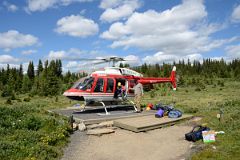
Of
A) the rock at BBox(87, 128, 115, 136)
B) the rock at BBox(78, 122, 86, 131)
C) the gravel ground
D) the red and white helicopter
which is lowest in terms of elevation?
the gravel ground

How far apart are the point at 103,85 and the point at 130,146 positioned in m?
6.63

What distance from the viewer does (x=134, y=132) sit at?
12.1 meters

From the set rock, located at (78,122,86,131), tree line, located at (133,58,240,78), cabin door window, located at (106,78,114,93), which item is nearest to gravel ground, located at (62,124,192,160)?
rock, located at (78,122,86,131)

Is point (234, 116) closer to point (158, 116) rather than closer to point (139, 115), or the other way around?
point (158, 116)

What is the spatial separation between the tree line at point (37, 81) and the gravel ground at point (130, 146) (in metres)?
7.17

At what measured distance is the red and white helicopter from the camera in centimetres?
1530

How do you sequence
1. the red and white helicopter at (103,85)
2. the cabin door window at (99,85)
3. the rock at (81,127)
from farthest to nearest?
1. the cabin door window at (99,85)
2. the red and white helicopter at (103,85)
3. the rock at (81,127)

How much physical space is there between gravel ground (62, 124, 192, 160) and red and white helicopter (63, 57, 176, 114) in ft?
11.5

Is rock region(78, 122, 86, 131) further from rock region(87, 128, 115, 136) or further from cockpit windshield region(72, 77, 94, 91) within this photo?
cockpit windshield region(72, 77, 94, 91)

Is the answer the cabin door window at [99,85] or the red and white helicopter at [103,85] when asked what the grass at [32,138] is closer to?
the red and white helicopter at [103,85]

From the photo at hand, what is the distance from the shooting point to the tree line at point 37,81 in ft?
148

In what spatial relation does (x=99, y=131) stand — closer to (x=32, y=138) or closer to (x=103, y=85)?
(x=32, y=138)

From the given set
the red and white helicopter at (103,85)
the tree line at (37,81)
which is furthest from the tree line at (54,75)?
the red and white helicopter at (103,85)

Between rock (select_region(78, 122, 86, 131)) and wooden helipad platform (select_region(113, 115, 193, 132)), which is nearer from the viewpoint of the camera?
wooden helipad platform (select_region(113, 115, 193, 132))
